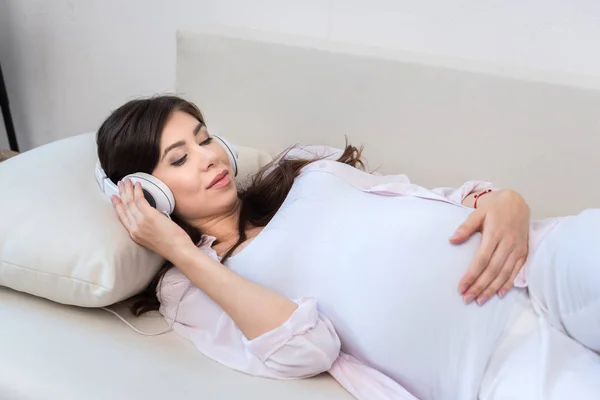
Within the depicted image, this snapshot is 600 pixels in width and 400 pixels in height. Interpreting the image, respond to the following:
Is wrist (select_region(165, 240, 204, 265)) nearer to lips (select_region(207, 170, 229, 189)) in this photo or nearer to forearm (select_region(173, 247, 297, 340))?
forearm (select_region(173, 247, 297, 340))

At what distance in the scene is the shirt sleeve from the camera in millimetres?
935

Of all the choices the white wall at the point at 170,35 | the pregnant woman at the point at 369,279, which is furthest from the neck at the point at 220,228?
the white wall at the point at 170,35

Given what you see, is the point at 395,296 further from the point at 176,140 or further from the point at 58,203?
the point at 58,203

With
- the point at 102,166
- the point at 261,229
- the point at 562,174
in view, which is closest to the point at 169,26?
the point at 102,166

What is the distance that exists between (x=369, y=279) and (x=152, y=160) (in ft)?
1.63

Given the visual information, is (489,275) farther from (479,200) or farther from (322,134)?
(322,134)

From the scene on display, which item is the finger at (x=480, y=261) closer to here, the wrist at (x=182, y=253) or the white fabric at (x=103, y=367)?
the white fabric at (x=103, y=367)

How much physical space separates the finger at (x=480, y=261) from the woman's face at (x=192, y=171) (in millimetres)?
493

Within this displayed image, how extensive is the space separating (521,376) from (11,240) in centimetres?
91

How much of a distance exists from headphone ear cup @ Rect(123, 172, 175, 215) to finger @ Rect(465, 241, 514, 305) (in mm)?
585

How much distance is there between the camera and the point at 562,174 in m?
1.27

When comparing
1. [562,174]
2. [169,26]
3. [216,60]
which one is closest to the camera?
[562,174]

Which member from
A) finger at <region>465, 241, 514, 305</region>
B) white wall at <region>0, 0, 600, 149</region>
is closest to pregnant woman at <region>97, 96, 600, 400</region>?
finger at <region>465, 241, 514, 305</region>

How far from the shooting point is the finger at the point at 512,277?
992mm
